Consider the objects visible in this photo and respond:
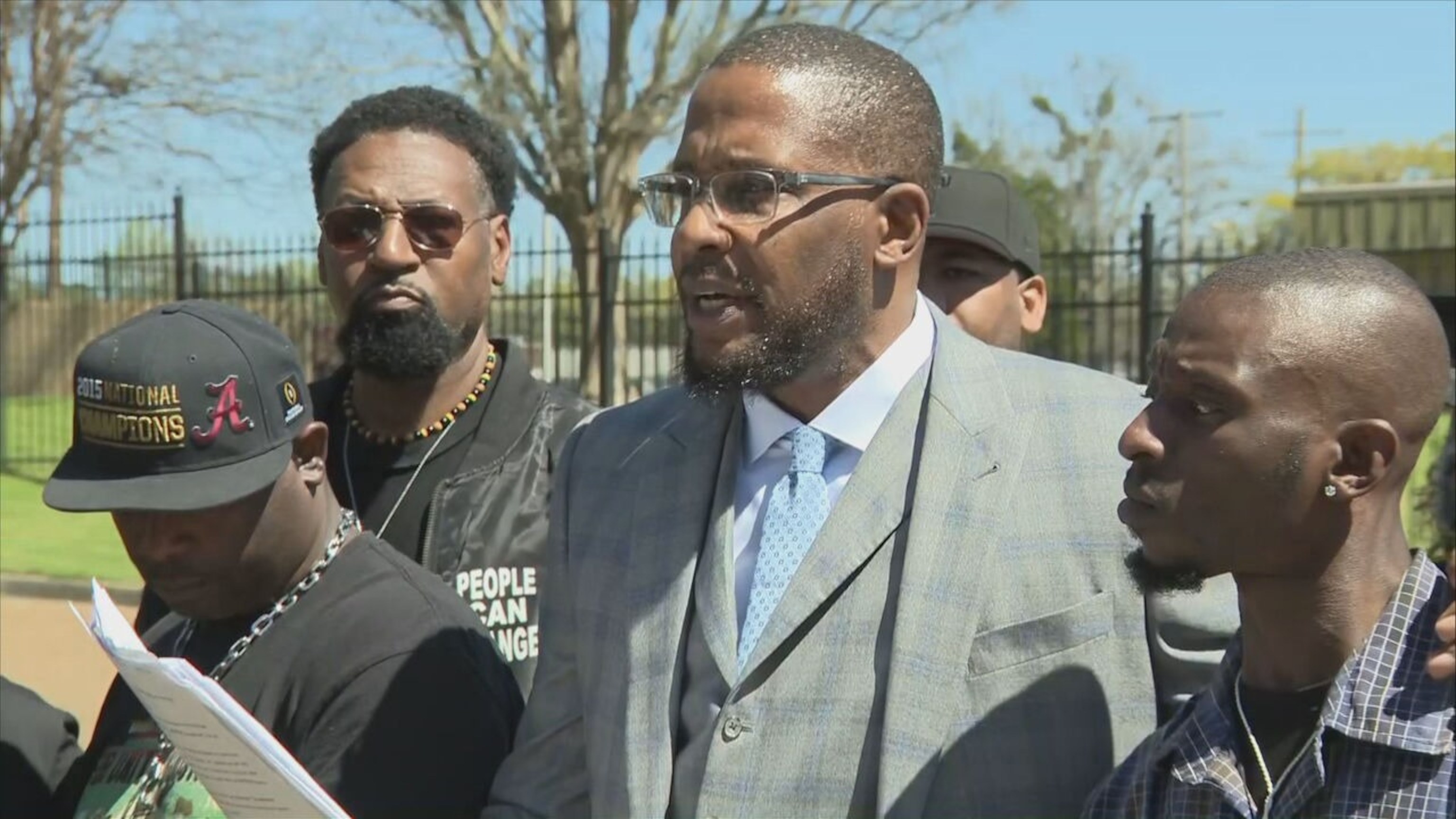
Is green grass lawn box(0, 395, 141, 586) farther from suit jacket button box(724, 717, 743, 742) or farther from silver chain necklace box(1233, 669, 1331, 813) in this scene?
silver chain necklace box(1233, 669, 1331, 813)

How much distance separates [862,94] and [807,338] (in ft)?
1.24

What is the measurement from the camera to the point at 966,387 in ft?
8.08

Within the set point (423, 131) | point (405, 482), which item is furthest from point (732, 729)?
point (423, 131)

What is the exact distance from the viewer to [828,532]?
2.38 metres

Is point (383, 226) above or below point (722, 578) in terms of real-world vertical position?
above

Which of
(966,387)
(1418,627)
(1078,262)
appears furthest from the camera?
(1078,262)

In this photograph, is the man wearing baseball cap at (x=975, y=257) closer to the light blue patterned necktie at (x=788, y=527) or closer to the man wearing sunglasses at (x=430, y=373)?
the man wearing sunglasses at (x=430, y=373)

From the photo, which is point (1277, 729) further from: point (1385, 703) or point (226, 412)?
point (226, 412)

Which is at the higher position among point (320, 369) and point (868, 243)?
point (868, 243)

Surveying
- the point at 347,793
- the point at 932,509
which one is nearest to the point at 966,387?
the point at 932,509

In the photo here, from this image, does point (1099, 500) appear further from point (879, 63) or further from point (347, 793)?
point (347, 793)

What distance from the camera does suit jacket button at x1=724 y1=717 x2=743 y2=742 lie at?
7.60ft

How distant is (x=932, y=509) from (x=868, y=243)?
0.42 metres

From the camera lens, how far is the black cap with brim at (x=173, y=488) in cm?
244
